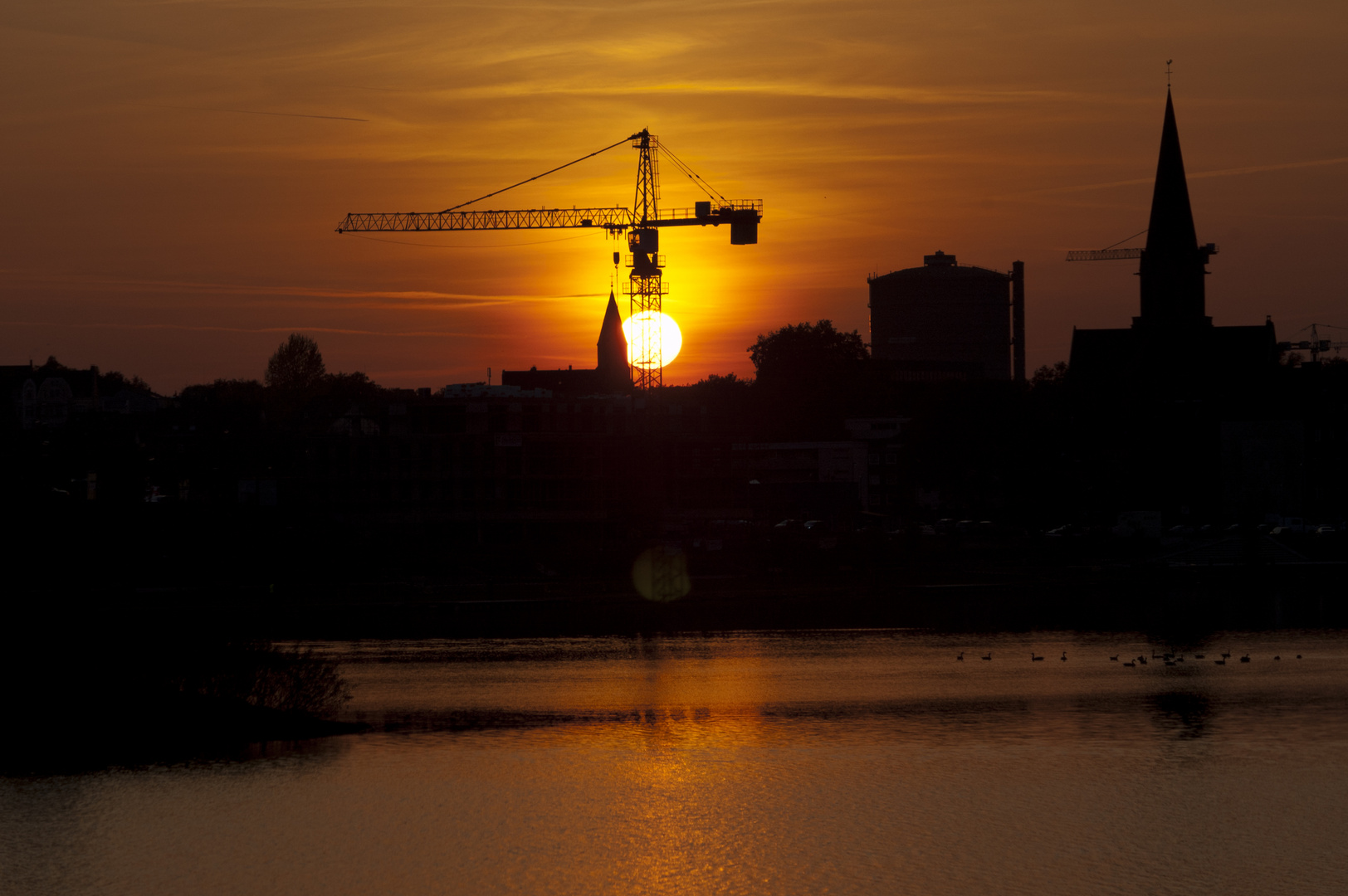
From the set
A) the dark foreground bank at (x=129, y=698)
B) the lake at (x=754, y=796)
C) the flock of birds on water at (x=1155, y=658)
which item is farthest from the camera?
the flock of birds on water at (x=1155, y=658)

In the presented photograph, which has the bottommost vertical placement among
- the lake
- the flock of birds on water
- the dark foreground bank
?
the lake

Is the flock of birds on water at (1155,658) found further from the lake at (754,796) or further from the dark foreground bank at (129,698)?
the dark foreground bank at (129,698)

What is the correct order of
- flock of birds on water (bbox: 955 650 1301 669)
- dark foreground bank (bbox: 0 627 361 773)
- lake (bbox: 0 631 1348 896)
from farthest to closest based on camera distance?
flock of birds on water (bbox: 955 650 1301 669) → dark foreground bank (bbox: 0 627 361 773) → lake (bbox: 0 631 1348 896)

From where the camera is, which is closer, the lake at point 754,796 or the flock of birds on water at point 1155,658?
the lake at point 754,796

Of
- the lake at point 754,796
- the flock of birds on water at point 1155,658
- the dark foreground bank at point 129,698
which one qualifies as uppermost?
the dark foreground bank at point 129,698

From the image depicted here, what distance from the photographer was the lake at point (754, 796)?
36.3 meters

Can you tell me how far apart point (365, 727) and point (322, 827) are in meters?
16.9

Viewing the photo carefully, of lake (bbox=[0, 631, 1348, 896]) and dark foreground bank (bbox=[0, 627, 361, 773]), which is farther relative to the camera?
dark foreground bank (bbox=[0, 627, 361, 773])

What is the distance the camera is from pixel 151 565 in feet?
454

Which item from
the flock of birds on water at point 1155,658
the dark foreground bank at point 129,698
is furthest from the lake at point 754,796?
the flock of birds on water at point 1155,658

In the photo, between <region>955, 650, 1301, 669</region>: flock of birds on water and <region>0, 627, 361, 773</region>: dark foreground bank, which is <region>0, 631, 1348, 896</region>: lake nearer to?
<region>0, 627, 361, 773</region>: dark foreground bank

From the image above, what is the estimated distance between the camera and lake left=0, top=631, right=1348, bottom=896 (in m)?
36.3

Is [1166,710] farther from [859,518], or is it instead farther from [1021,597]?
[859,518]

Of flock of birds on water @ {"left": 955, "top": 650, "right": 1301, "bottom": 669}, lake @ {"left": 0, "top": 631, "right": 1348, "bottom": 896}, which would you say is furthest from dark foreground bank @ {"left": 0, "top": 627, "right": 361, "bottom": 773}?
flock of birds on water @ {"left": 955, "top": 650, "right": 1301, "bottom": 669}
